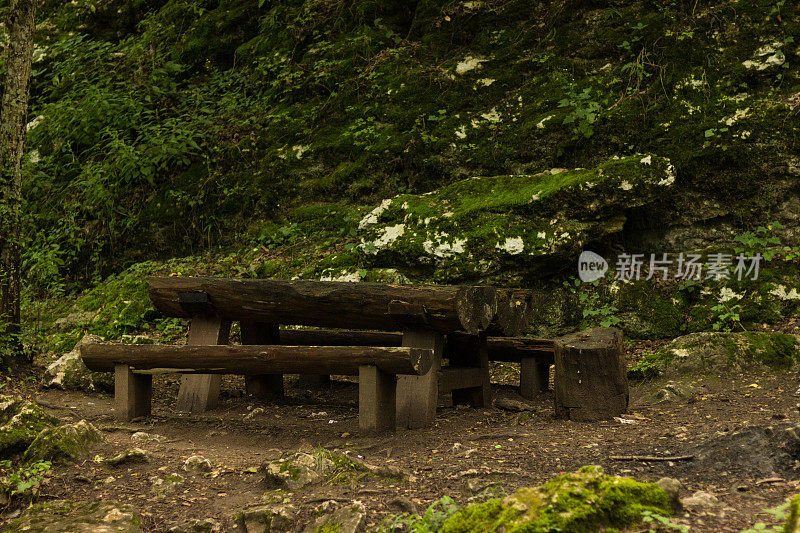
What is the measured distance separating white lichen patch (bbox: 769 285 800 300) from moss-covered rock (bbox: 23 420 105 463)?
6141 millimetres

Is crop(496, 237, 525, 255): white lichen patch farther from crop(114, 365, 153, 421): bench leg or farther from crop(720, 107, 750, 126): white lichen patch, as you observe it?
crop(114, 365, 153, 421): bench leg

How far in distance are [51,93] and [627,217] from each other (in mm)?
10065

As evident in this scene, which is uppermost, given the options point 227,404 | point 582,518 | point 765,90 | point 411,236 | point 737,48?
point 737,48

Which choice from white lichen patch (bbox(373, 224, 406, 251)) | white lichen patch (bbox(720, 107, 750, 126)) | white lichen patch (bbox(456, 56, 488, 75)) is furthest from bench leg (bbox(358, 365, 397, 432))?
white lichen patch (bbox(456, 56, 488, 75))

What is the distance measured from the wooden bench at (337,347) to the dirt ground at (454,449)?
0.23 meters

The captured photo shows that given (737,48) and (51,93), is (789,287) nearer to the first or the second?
(737,48)

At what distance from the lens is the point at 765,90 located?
7320 millimetres

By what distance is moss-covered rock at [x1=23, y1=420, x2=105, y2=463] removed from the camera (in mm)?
Result: 3756

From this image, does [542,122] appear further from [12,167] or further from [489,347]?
[12,167]

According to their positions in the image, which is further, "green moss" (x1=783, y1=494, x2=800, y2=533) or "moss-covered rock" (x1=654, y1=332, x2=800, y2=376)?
"moss-covered rock" (x1=654, y1=332, x2=800, y2=376)

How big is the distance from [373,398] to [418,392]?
42 cm

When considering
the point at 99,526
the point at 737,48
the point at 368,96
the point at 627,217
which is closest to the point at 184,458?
the point at 99,526

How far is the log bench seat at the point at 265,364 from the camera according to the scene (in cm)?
436

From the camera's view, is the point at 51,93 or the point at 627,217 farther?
the point at 51,93
